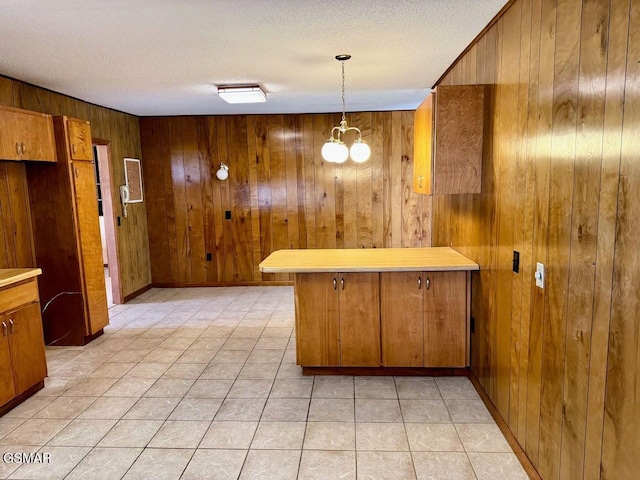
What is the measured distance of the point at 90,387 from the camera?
10.2 feet

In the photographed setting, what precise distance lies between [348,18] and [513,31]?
2.97 feet

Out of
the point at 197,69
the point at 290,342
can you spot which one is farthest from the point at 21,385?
the point at 197,69

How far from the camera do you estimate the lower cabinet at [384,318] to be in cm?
306

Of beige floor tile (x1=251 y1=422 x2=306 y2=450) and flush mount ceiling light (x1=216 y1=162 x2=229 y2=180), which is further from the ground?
flush mount ceiling light (x1=216 y1=162 x2=229 y2=180)

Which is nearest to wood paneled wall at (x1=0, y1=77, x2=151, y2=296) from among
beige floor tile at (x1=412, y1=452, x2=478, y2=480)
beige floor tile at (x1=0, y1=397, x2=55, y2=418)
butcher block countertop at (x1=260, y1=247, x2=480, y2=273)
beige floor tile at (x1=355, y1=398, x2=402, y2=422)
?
beige floor tile at (x1=0, y1=397, x2=55, y2=418)

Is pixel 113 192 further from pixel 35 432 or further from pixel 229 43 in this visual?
pixel 35 432

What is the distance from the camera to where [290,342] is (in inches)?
155

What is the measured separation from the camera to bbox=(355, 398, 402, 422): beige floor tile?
2.61 meters

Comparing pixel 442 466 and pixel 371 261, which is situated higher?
pixel 371 261

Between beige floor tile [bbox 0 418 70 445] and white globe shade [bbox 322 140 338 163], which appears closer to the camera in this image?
beige floor tile [bbox 0 418 70 445]

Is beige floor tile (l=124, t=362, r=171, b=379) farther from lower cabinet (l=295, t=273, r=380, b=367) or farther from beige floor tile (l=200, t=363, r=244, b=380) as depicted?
lower cabinet (l=295, t=273, r=380, b=367)

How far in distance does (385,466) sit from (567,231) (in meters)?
1.44

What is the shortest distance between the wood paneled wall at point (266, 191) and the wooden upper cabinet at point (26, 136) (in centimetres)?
237
